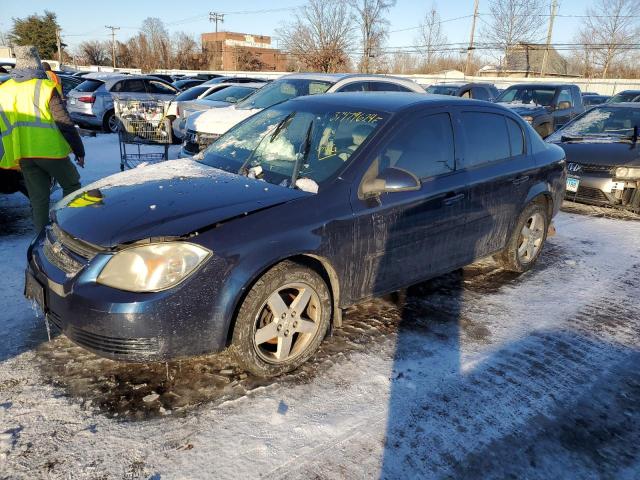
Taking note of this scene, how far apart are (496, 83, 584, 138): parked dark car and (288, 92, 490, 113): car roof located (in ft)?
31.1

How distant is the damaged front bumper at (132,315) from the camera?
2549mm

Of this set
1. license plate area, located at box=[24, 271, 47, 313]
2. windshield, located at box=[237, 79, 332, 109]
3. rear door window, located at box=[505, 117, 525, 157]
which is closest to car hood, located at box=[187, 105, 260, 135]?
windshield, located at box=[237, 79, 332, 109]

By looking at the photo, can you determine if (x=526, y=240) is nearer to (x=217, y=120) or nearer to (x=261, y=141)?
(x=261, y=141)

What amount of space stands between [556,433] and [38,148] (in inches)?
188

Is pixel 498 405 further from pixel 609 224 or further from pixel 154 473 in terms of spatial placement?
pixel 609 224

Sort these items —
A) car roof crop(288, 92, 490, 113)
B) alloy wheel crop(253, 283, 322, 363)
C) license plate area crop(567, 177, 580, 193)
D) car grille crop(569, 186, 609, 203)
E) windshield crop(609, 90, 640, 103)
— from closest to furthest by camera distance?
alloy wheel crop(253, 283, 322, 363) < car roof crop(288, 92, 490, 113) < car grille crop(569, 186, 609, 203) < license plate area crop(567, 177, 580, 193) < windshield crop(609, 90, 640, 103)

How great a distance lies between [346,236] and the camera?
320 cm

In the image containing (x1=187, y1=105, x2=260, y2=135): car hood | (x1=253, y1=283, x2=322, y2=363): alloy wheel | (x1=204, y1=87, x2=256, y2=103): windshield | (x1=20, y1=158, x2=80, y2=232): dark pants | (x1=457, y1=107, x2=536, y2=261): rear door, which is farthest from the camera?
(x1=204, y1=87, x2=256, y2=103): windshield

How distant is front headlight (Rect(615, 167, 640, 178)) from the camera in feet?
23.3

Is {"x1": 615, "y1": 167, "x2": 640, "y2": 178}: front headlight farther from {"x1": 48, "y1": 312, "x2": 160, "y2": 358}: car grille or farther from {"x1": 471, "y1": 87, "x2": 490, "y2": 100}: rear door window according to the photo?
{"x1": 471, "y1": 87, "x2": 490, "y2": 100}: rear door window

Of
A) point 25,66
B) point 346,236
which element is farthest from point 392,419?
point 25,66

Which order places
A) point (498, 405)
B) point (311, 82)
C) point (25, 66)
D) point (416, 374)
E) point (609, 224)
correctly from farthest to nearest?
point (311, 82)
point (609, 224)
point (25, 66)
point (416, 374)
point (498, 405)

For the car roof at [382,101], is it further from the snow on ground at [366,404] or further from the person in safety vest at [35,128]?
the person in safety vest at [35,128]

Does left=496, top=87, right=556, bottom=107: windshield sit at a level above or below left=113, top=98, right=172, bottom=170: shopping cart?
above
